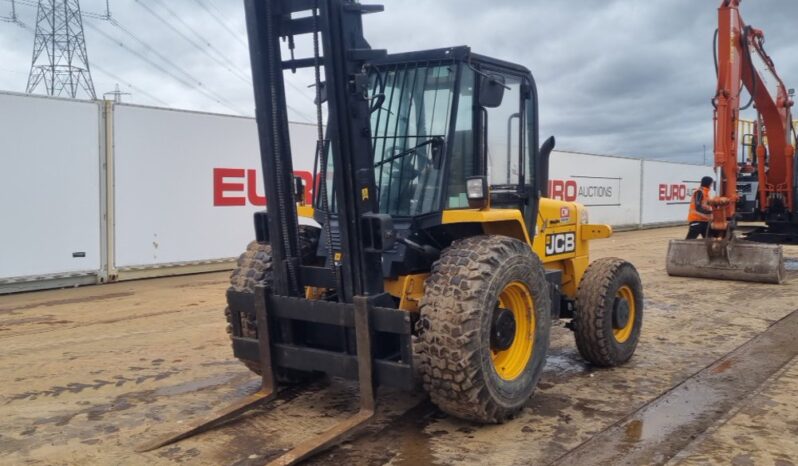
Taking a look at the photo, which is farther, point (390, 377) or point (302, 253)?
point (302, 253)

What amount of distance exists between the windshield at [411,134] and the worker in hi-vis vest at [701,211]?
7394 millimetres

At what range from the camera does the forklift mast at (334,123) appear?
3887 mm

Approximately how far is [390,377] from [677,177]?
25330 mm

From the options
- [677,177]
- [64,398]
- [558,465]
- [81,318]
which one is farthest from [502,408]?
[677,177]

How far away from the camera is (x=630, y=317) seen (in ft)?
19.8

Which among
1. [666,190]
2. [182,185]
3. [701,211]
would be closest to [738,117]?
[701,211]

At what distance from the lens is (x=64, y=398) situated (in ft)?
16.2

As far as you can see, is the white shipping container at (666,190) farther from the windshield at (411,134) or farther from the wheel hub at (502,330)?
the wheel hub at (502,330)

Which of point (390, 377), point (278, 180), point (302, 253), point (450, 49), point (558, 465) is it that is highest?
point (450, 49)

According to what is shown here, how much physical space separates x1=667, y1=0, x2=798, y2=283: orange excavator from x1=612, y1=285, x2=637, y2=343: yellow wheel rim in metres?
4.99

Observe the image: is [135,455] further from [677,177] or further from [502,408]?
[677,177]

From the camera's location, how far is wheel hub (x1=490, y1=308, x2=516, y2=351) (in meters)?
4.16

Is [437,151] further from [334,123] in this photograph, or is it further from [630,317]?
[630,317]

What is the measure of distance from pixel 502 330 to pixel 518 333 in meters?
0.39
